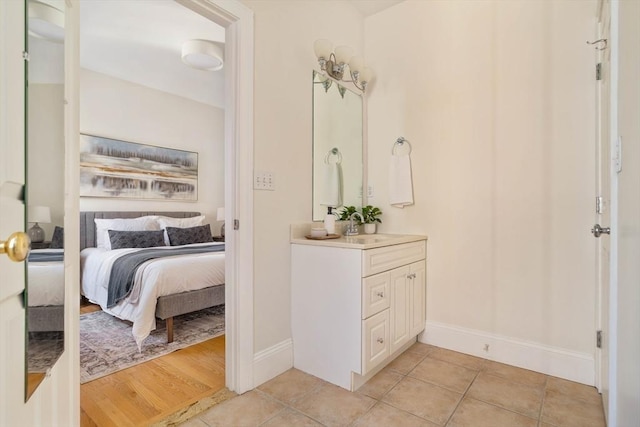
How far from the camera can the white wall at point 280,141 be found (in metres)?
1.84

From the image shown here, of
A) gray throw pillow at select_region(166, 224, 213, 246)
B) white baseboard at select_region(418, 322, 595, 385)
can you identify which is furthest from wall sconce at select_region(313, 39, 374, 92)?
gray throw pillow at select_region(166, 224, 213, 246)

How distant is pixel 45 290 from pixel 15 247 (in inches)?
15.6

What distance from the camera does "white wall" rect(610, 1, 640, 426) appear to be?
789 millimetres

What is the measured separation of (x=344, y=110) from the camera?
Result: 2549mm

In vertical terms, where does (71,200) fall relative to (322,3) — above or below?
below

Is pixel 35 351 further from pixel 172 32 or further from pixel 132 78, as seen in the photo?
pixel 132 78

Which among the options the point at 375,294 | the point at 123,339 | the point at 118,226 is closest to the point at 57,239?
the point at 375,294

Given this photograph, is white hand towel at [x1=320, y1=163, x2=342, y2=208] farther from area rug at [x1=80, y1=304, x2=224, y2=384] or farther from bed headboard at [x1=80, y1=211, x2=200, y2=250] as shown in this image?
bed headboard at [x1=80, y1=211, x2=200, y2=250]

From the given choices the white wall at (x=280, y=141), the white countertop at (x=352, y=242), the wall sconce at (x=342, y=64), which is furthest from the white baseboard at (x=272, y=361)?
the wall sconce at (x=342, y=64)

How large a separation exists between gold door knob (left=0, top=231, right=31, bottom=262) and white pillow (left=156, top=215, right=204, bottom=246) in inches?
141

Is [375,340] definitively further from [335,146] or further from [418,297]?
[335,146]

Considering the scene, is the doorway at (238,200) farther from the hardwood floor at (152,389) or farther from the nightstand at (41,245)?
the nightstand at (41,245)

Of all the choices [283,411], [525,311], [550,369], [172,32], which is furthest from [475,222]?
[172,32]

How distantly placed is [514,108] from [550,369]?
1.65 m
